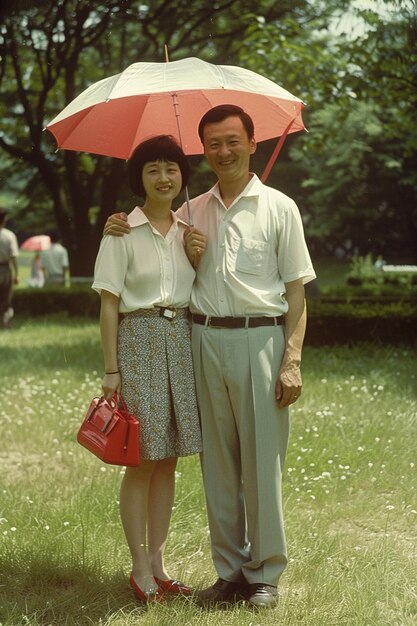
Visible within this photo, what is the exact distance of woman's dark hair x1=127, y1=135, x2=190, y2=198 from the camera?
4010 mm

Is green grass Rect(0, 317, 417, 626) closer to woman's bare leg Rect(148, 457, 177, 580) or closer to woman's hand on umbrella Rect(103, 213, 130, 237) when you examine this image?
woman's bare leg Rect(148, 457, 177, 580)

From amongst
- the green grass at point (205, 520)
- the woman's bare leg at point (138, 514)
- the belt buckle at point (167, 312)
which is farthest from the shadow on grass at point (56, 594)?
the belt buckle at point (167, 312)

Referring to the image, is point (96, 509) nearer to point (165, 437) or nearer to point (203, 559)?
point (203, 559)

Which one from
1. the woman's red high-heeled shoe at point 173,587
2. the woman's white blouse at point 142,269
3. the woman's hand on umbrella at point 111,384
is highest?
the woman's white blouse at point 142,269

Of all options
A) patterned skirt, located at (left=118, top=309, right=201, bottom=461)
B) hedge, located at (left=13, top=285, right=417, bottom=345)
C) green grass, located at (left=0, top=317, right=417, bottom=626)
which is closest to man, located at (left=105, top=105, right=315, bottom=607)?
patterned skirt, located at (left=118, top=309, right=201, bottom=461)

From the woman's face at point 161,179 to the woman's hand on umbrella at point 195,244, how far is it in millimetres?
177

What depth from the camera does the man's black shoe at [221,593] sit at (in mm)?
4141

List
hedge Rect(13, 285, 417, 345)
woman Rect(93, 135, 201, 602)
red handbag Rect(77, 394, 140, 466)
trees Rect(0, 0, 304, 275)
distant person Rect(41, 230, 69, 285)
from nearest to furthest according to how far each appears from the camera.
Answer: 1. red handbag Rect(77, 394, 140, 466)
2. woman Rect(93, 135, 201, 602)
3. hedge Rect(13, 285, 417, 345)
4. trees Rect(0, 0, 304, 275)
5. distant person Rect(41, 230, 69, 285)

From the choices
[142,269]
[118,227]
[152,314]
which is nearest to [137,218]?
[118,227]

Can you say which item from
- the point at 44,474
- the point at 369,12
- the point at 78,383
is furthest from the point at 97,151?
the point at 369,12

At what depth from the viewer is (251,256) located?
403 cm

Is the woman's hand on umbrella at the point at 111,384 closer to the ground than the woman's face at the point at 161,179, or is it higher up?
closer to the ground

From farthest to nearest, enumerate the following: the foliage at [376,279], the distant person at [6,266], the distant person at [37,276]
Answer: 1. the distant person at [37,276]
2. the foliage at [376,279]
3. the distant person at [6,266]

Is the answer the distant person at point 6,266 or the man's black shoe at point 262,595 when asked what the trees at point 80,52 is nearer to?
the distant person at point 6,266
